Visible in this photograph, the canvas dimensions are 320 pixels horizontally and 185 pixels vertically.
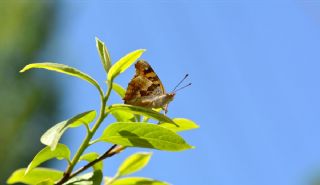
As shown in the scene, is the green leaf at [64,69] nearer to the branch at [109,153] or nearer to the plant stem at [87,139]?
the plant stem at [87,139]

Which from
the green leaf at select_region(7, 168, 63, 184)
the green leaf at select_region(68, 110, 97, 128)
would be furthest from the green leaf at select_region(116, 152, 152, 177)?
the green leaf at select_region(68, 110, 97, 128)

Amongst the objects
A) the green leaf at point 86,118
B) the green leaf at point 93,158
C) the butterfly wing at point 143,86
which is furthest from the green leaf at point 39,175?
the butterfly wing at point 143,86

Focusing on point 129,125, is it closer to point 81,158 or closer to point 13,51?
point 81,158

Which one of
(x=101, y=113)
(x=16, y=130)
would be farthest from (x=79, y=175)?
(x=16, y=130)

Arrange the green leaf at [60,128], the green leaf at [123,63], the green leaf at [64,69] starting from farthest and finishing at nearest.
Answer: the green leaf at [123,63], the green leaf at [64,69], the green leaf at [60,128]

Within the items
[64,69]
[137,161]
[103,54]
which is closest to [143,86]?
[103,54]

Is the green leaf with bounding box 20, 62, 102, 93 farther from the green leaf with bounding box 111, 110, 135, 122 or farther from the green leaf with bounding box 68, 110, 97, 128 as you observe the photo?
the green leaf with bounding box 111, 110, 135, 122
